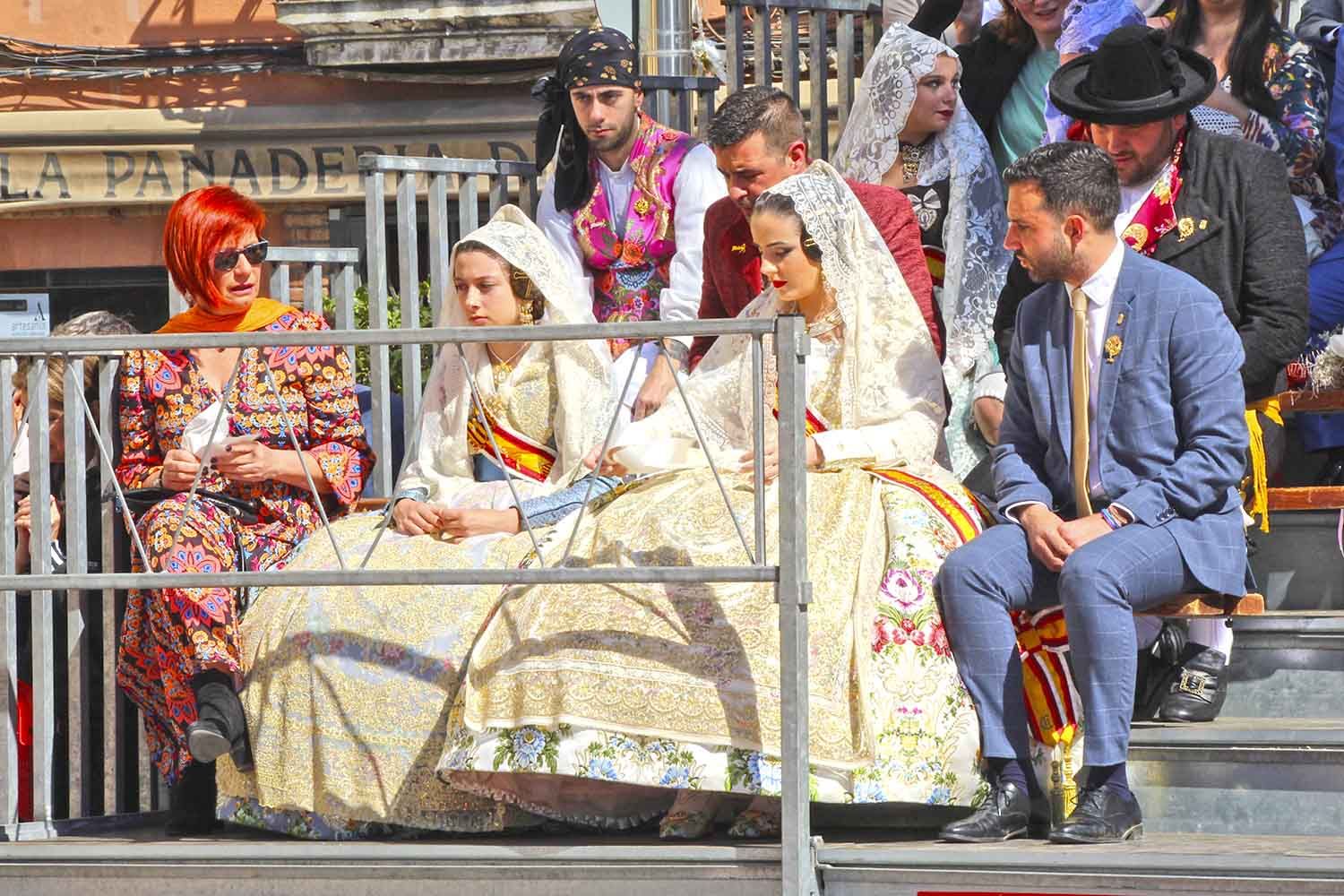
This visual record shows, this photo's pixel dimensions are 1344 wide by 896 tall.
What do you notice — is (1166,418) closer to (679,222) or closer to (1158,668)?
(1158,668)

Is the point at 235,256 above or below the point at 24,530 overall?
above

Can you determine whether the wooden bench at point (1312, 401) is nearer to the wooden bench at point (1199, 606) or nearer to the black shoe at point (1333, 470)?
the black shoe at point (1333, 470)

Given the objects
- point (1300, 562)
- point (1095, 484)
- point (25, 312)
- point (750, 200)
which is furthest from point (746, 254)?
point (25, 312)

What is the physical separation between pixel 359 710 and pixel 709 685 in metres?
0.81

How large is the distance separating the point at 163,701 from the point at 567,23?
329 inches

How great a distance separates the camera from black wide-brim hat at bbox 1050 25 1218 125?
14.9ft

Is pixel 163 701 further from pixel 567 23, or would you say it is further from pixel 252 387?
pixel 567 23

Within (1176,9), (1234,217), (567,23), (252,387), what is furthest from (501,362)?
(567,23)

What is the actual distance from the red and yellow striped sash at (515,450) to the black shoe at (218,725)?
91cm

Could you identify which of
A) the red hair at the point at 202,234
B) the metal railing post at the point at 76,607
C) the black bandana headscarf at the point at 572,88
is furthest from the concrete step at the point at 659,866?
the black bandana headscarf at the point at 572,88

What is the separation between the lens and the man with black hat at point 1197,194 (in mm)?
4547

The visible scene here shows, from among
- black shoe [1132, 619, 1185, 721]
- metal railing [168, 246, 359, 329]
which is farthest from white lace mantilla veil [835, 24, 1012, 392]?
metal railing [168, 246, 359, 329]

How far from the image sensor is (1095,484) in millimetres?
4105

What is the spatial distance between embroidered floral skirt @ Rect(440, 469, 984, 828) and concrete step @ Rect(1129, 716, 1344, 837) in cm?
44
